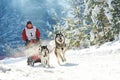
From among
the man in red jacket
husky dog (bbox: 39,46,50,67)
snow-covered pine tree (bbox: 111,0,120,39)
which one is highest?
snow-covered pine tree (bbox: 111,0,120,39)

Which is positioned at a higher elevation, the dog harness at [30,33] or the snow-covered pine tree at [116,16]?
the snow-covered pine tree at [116,16]

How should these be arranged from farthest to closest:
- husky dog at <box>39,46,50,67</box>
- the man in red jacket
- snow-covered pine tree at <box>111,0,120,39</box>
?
snow-covered pine tree at <box>111,0,120,39</box>
the man in red jacket
husky dog at <box>39,46,50,67</box>

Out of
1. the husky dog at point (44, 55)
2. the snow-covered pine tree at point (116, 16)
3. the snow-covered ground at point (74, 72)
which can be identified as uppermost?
the snow-covered pine tree at point (116, 16)

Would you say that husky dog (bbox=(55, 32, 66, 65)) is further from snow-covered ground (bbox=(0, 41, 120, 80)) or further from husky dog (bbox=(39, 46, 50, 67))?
husky dog (bbox=(39, 46, 50, 67))

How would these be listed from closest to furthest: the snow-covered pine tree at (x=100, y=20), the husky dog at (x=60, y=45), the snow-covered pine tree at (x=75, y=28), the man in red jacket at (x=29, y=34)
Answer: the husky dog at (x=60, y=45) < the man in red jacket at (x=29, y=34) < the snow-covered pine tree at (x=100, y=20) < the snow-covered pine tree at (x=75, y=28)

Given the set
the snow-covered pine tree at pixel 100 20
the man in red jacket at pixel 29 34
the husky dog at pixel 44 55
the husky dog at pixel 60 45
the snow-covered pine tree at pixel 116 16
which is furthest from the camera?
the snow-covered pine tree at pixel 100 20

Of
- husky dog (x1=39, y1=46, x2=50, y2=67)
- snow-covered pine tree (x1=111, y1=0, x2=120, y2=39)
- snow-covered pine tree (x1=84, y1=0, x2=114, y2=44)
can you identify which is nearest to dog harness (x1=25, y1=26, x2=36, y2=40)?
husky dog (x1=39, y1=46, x2=50, y2=67)

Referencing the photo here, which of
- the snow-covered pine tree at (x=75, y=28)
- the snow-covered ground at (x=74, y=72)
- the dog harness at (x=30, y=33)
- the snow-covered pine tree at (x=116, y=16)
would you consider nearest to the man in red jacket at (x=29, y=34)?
the dog harness at (x=30, y=33)

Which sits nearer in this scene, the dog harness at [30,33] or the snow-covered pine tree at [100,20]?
the dog harness at [30,33]

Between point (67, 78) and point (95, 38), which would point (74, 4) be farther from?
point (67, 78)

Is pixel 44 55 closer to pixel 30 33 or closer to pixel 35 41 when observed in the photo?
pixel 35 41

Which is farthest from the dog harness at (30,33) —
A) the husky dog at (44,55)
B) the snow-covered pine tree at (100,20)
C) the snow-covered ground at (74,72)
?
the snow-covered pine tree at (100,20)

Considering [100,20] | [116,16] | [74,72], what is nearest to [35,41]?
[74,72]

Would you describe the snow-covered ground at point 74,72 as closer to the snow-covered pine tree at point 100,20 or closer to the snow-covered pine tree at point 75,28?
the snow-covered pine tree at point 100,20
